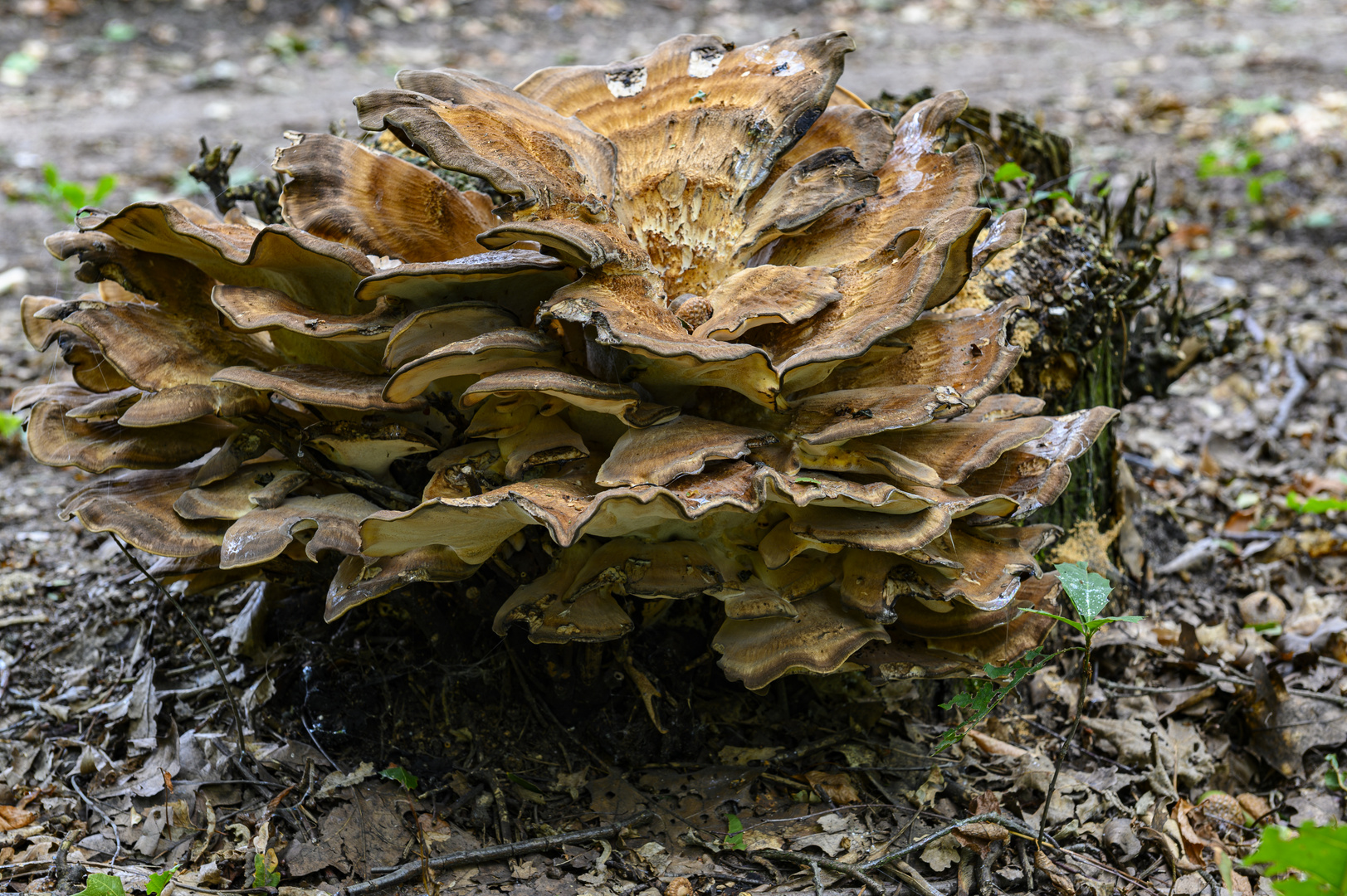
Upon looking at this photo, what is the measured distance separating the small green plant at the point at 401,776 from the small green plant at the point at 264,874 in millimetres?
478

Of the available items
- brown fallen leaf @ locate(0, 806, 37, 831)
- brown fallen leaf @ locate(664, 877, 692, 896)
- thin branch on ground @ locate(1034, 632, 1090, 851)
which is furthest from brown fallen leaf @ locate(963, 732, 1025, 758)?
brown fallen leaf @ locate(0, 806, 37, 831)

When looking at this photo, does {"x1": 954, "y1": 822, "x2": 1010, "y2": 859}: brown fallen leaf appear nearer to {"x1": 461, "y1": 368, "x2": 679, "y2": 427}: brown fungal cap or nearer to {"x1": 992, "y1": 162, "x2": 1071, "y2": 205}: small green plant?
{"x1": 461, "y1": 368, "x2": 679, "y2": 427}: brown fungal cap

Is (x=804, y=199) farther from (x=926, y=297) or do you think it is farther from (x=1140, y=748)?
(x=1140, y=748)

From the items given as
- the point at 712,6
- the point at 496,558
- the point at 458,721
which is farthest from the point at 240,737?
the point at 712,6

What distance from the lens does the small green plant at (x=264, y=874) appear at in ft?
9.71

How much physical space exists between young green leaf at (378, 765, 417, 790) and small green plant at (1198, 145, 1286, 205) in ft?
31.0

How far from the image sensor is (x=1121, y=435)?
6461mm

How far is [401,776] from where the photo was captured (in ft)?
11.2

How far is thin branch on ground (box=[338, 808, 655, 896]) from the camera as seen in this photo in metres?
3.03

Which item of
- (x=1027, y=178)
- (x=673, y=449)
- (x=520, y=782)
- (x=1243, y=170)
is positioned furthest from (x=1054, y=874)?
(x=1243, y=170)

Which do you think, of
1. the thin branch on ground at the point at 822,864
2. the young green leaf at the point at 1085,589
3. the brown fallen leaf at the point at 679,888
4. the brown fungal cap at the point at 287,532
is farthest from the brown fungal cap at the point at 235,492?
the young green leaf at the point at 1085,589

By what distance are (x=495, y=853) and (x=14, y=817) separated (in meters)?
1.75

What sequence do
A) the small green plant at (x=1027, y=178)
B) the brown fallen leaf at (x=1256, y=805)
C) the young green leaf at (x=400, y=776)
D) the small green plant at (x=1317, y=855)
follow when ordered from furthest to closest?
the small green plant at (x=1027, y=178)
the brown fallen leaf at (x=1256, y=805)
the young green leaf at (x=400, y=776)
the small green plant at (x=1317, y=855)

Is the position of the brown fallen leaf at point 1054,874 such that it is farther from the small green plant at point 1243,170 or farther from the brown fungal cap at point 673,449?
the small green plant at point 1243,170
